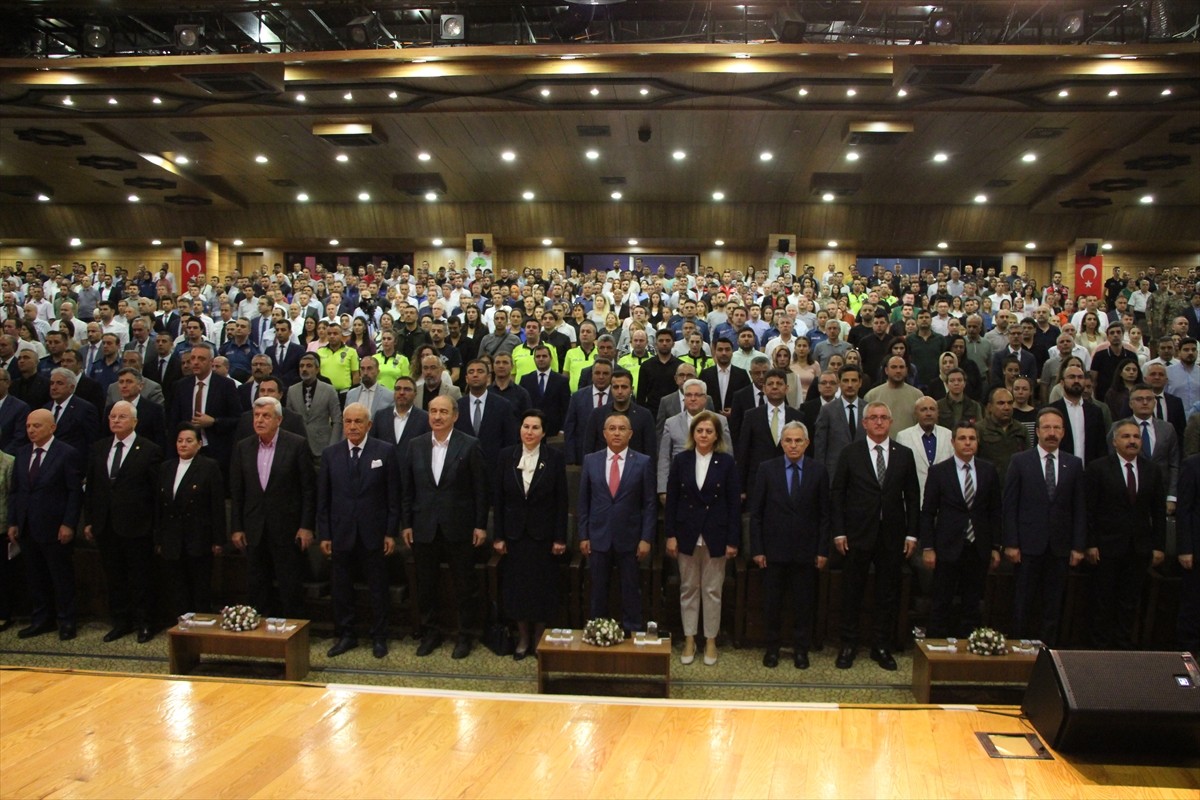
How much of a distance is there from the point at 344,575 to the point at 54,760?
6.50 ft

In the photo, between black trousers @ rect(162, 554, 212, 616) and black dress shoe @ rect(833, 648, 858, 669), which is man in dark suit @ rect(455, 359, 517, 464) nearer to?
black trousers @ rect(162, 554, 212, 616)

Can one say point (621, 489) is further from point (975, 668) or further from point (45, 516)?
point (45, 516)

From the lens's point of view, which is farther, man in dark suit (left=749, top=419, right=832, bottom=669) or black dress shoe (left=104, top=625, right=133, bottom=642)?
black dress shoe (left=104, top=625, right=133, bottom=642)

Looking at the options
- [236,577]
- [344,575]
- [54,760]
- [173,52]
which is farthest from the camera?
[173,52]

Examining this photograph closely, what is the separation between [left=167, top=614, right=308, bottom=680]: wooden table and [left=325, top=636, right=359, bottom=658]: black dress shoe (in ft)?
0.81

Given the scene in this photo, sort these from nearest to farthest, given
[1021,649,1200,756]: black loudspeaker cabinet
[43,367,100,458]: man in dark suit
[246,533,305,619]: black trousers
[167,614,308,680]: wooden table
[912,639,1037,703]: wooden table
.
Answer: [1021,649,1200,756]: black loudspeaker cabinet < [912,639,1037,703]: wooden table < [167,614,308,680]: wooden table < [246,533,305,619]: black trousers < [43,367,100,458]: man in dark suit

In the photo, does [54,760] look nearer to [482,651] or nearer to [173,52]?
[482,651]

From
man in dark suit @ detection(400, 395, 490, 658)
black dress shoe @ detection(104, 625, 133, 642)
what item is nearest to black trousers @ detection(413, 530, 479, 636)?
man in dark suit @ detection(400, 395, 490, 658)

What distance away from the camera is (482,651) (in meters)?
4.42

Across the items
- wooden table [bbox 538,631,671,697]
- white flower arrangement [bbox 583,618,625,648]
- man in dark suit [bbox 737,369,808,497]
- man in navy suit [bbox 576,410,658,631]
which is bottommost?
wooden table [bbox 538,631,671,697]

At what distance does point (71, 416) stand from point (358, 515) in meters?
2.31

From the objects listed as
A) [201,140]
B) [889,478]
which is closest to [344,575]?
[889,478]

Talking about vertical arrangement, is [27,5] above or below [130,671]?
above

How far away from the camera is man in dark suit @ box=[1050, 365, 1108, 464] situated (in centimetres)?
503
